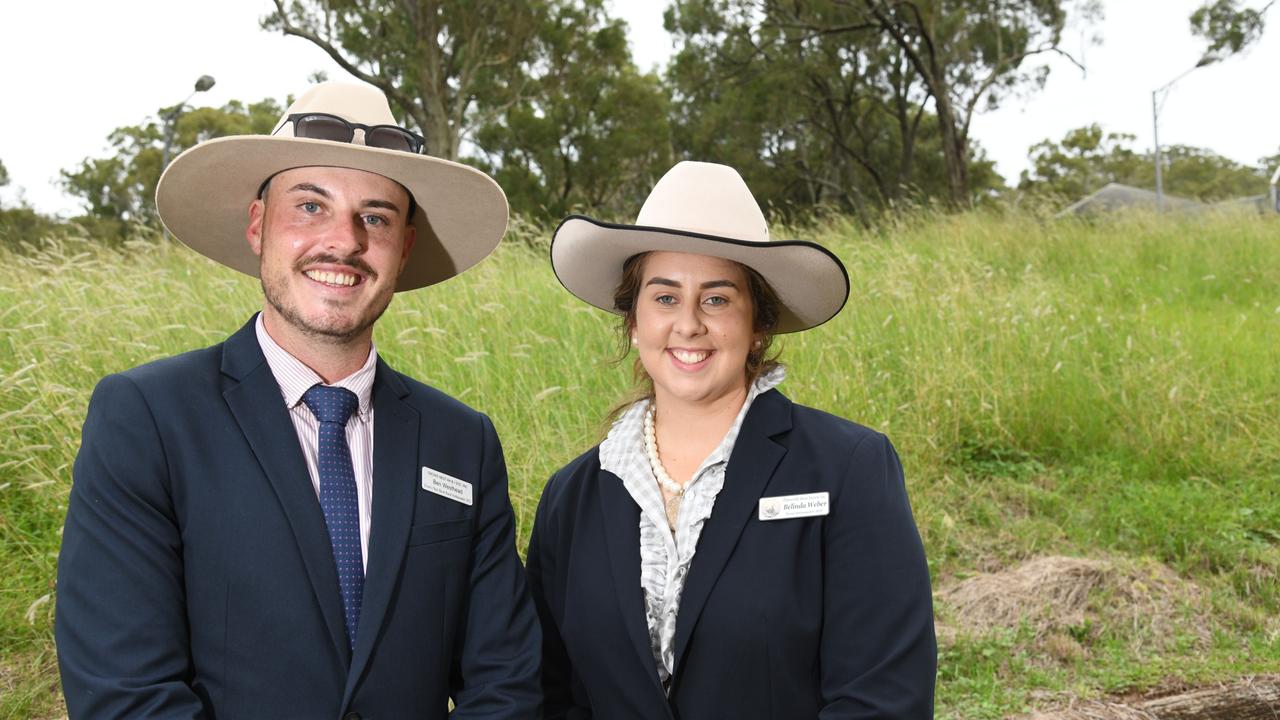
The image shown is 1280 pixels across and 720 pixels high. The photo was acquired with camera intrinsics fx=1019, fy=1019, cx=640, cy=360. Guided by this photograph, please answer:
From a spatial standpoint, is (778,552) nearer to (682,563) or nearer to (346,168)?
(682,563)

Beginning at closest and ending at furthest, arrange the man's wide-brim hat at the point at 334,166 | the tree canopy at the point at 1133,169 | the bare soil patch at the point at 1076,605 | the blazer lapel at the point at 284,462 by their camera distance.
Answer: the blazer lapel at the point at 284,462, the man's wide-brim hat at the point at 334,166, the bare soil patch at the point at 1076,605, the tree canopy at the point at 1133,169

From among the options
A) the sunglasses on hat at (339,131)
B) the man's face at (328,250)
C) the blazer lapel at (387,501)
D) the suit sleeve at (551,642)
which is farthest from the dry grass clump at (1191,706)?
the sunglasses on hat at (339,131)

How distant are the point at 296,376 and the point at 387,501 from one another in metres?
0.36

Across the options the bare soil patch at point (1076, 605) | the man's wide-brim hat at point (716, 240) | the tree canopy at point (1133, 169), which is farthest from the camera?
the tree canopy at point (1133, 169)

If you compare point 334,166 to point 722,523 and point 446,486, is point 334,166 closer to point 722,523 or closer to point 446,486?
point 446,486

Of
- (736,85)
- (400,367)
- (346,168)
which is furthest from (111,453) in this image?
(736,85)

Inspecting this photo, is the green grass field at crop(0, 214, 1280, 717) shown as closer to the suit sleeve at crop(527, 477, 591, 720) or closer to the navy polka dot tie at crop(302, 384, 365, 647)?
the suit sleeve at crop(527, 477, 591, 720)

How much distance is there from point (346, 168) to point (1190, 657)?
4362 mm

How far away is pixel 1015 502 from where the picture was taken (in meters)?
6.19

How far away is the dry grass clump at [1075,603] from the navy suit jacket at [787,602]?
269 centimetres

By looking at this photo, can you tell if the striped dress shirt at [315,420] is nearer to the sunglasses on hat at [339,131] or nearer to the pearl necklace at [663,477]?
the sunglasses on hat at [339,131]

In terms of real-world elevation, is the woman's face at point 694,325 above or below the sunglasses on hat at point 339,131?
below

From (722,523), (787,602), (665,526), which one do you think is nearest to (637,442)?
(665,526)

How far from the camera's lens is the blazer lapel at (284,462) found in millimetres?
2186
